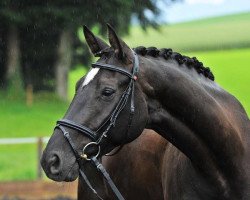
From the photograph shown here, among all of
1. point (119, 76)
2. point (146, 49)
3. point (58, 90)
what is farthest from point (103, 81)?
point (58, 90)

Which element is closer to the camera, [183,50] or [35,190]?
[35,190]

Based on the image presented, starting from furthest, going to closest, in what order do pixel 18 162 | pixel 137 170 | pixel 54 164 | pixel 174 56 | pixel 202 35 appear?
pixel 202 35 < pixel 18 162 < pixel 137 170 < pixel 174 56 < pixel 54 164

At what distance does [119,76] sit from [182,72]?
488 millimetres

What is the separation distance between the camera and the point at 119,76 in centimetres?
406

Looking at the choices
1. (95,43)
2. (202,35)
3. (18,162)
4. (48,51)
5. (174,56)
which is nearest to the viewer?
(95,43)

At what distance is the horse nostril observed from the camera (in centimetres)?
387

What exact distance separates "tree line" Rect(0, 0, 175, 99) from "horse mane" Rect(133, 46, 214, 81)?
19945mm

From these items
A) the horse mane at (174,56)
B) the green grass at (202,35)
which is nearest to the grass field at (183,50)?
the green grass at (202,35)

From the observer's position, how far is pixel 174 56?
4422 mm

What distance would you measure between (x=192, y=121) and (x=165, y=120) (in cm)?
17

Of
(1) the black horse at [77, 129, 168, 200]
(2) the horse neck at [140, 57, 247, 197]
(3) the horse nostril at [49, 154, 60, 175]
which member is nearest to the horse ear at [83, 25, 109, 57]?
(2) the horse neck at [140, 57, 247, 197]

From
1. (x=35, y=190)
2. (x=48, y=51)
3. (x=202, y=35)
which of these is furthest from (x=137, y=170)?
(x=202, y=35)

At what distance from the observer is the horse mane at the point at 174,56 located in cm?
429

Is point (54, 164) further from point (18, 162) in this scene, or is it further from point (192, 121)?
point (18, 162)
